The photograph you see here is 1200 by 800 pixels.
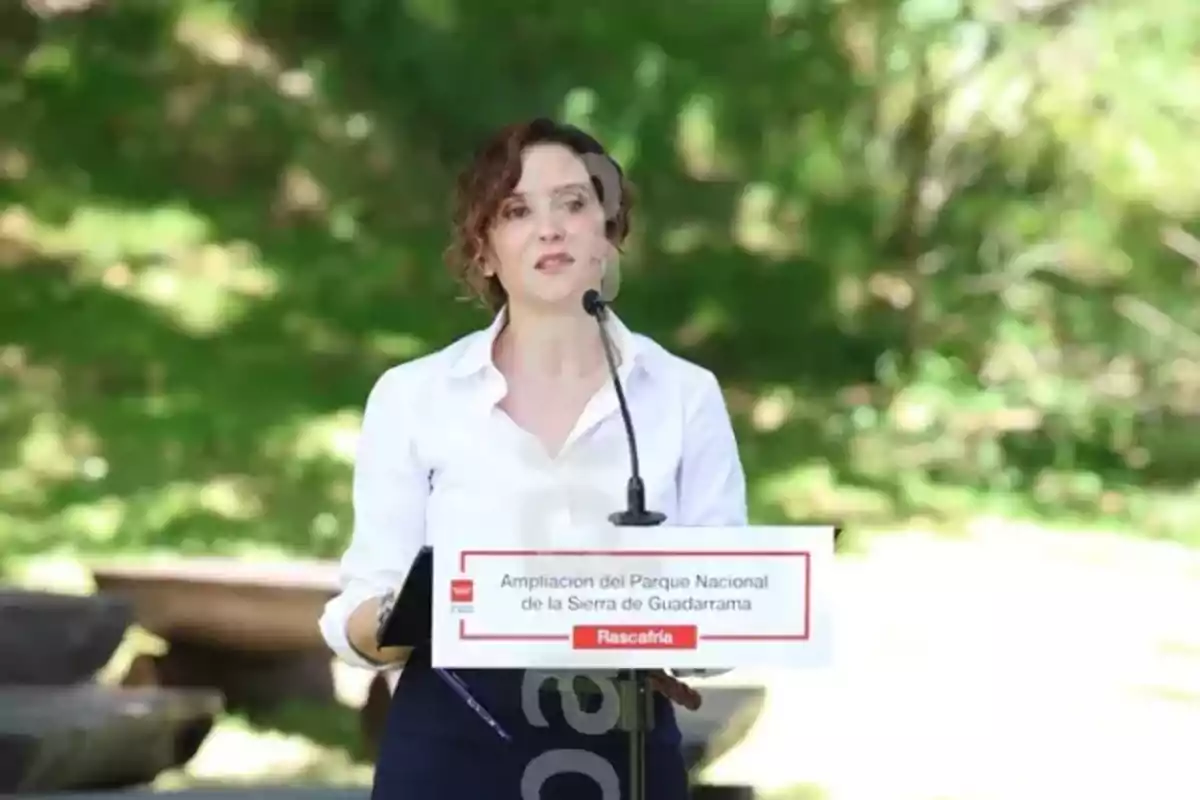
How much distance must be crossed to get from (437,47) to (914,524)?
1.44m

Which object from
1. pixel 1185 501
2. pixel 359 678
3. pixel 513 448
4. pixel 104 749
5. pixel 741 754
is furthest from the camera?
pixel 1185 501

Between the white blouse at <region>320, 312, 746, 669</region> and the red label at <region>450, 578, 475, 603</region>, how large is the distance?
15 cm

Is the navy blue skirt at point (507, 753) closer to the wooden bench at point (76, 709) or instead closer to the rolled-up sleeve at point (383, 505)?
the rolled-up sleeve at point (383, 505)

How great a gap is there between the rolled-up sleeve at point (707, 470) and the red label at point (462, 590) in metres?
0.23

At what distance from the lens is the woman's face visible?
3.16 ft

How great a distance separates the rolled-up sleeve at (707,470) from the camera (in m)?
0.97

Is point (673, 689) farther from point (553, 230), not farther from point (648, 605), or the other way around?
point (553, 230)

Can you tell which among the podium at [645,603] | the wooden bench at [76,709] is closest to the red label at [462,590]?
the podium at [645,603]

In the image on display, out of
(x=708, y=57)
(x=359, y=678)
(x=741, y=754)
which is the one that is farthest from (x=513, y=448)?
(x=708, y=57)

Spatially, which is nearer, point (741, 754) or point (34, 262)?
point (741, 754)

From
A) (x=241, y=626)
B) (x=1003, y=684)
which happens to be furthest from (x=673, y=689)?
(x=1003, y=684)

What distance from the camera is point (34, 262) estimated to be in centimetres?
347

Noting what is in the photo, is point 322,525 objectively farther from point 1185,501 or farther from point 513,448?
point 513,448

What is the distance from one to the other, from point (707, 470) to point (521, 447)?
0.39ft
